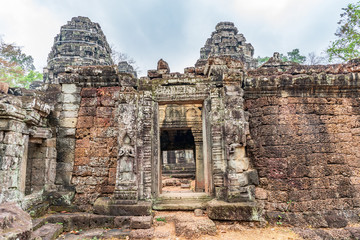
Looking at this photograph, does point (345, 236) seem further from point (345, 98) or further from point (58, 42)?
point (58, 42)

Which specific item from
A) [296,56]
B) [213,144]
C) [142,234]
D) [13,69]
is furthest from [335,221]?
[296,56]

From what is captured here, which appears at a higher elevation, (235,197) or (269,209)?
(235,197)

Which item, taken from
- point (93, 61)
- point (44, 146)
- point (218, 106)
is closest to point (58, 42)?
point (93, 61)

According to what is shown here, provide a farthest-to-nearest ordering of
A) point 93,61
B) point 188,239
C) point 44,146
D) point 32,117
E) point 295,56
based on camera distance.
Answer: point 295,56 → point 93,61 → point 44,146 → point 32,117 → point 188,239

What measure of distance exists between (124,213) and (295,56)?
1382 inches

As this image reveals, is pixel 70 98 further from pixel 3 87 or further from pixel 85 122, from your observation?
pixel 3 87

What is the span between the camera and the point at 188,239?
384 cm

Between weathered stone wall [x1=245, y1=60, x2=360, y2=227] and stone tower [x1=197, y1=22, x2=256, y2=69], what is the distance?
43.1ft

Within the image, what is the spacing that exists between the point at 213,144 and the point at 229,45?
15194mm

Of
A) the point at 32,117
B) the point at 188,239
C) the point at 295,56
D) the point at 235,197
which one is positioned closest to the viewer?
the point at 188,239

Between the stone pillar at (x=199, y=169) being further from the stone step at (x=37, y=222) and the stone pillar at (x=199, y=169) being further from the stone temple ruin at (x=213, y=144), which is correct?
the stone step at (x=37, y=222)

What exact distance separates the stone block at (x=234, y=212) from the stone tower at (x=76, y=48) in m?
17.7

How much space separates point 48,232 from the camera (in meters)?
3.87

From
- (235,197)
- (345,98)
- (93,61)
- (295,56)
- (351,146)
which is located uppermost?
(295,56)
